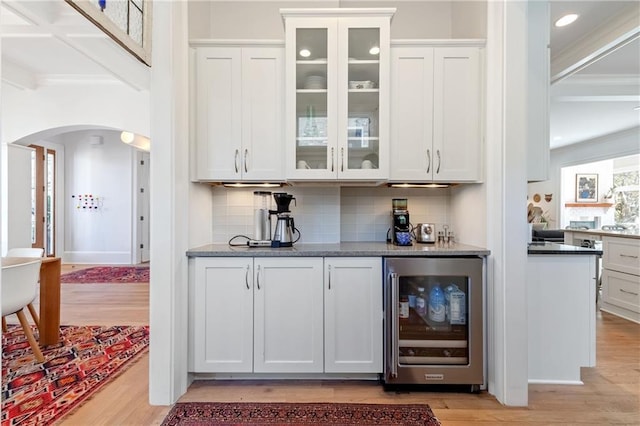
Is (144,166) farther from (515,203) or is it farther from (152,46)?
(515,203)

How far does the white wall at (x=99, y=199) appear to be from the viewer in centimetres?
720

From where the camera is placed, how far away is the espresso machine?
8.30ft

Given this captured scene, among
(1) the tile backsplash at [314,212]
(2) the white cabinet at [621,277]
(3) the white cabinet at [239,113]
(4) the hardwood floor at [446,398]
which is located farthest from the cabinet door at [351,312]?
(2) the white cabinet at [621,277]

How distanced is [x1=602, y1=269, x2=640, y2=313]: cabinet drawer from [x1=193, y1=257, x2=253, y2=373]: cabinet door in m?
4.06

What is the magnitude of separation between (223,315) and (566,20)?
369 centimetres

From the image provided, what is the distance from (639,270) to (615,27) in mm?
2464

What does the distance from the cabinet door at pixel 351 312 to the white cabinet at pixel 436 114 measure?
72 cm

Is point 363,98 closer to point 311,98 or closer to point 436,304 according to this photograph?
point 311,98

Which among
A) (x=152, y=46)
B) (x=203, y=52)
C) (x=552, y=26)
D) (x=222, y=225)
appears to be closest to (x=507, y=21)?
(x=552, y=26)

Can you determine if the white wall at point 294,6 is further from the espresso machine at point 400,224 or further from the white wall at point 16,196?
the white wall at point 16,196

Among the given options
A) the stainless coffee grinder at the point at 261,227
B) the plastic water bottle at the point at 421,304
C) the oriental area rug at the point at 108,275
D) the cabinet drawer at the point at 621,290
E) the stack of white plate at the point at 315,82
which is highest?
the stack of white plate at the point at 315,82

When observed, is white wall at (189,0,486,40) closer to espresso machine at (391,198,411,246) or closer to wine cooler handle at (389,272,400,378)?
espresso machine at (391,198,411,246)

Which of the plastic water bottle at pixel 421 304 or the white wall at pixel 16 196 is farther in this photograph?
the white wall at pixel 16 196

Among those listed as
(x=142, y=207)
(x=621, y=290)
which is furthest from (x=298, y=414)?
(x=142, y=207)
